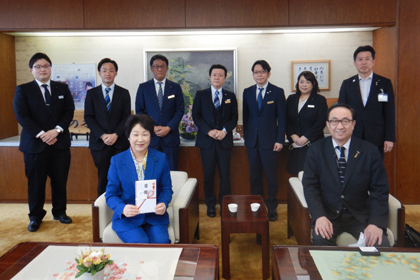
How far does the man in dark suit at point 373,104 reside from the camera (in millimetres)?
4391

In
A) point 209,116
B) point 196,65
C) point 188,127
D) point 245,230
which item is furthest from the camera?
point 196,65

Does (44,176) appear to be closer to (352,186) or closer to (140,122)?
(140,122)

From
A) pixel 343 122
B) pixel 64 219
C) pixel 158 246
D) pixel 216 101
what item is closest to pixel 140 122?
pixel 158 246

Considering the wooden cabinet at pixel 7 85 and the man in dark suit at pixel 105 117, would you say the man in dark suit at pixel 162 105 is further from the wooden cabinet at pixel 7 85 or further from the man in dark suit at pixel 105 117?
the wooden cabinet at pixel 7 85

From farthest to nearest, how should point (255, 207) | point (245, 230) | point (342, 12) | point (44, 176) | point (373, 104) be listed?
point (342, 12)
point (44, 176)
point (373, 104)
point (255, 207)
point (245, 230)

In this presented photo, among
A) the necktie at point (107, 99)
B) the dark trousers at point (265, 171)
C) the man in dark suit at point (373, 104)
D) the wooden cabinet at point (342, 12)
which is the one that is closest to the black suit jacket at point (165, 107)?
the necktie at point (107, 99)

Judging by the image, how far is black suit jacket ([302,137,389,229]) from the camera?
114 inches

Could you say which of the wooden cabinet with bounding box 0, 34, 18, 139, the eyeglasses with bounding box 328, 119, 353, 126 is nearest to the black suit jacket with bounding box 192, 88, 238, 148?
the eyeglasses with bounding box 328, 119, 353, 126

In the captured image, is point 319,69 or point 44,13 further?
point 319,69

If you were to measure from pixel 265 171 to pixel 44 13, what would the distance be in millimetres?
3775

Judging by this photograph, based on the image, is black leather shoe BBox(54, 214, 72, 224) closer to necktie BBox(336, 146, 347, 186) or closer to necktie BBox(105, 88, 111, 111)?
necktie BBox(105, 88, 111, 111)

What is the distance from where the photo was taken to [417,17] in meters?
5.07

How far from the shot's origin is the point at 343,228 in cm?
301

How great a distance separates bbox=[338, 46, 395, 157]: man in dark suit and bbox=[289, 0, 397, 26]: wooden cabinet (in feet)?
3.64
